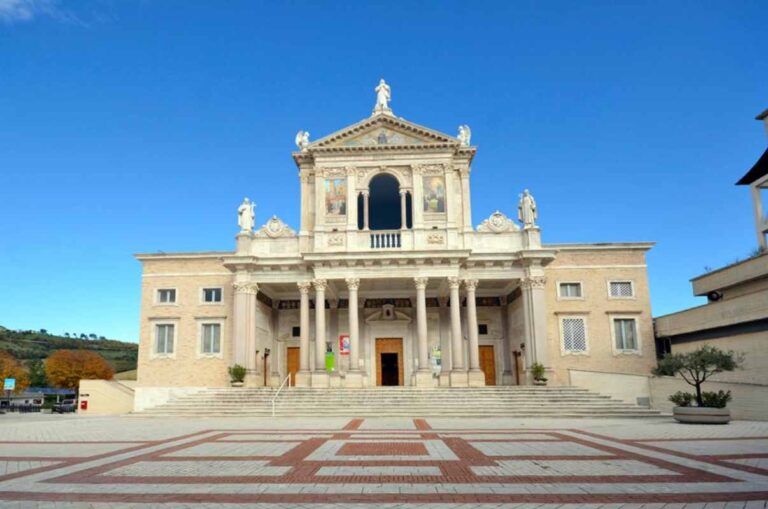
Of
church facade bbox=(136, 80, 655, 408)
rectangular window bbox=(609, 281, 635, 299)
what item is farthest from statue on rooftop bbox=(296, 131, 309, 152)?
rectangular window bbox=(609, 281, 635, 299)

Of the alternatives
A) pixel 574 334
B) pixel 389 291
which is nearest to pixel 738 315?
pixel 574 334

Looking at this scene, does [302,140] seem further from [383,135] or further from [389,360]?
[389,360]

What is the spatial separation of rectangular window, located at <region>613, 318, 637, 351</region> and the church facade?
8 centimetres

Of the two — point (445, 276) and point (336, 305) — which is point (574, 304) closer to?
point (445, 276)

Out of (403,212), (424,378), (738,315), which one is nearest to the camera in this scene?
(738,315)

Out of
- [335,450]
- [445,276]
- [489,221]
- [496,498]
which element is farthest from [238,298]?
[496,498]

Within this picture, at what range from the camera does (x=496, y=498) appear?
765 centimetres

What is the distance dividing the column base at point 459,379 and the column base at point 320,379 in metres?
6.89

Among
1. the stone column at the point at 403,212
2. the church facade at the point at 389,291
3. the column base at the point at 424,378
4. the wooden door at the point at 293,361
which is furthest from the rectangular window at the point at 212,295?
the column base at the point at 424,378

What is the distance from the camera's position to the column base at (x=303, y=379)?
104ft

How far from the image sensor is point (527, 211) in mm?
34125

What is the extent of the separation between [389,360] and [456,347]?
7.06m

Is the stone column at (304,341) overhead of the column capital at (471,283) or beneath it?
beneath

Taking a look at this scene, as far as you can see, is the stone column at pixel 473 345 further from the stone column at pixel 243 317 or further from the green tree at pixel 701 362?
the stone column at pixel 243 317
